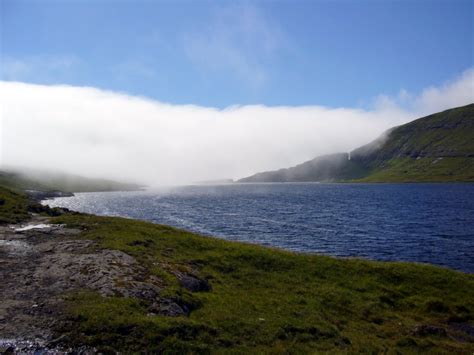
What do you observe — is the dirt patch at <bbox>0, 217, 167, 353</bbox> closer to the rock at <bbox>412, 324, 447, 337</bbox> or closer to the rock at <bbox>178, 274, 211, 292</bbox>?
the rock at <bbox>178, 274, 211, 292</bbox>

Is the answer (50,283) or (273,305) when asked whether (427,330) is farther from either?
(50,283)

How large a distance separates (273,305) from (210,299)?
237 inches

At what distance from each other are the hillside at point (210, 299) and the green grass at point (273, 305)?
12 centimetres

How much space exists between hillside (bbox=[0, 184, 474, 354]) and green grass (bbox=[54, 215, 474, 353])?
0.39 feet

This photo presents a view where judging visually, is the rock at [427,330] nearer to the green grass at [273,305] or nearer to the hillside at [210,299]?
the hillside at [210,299]

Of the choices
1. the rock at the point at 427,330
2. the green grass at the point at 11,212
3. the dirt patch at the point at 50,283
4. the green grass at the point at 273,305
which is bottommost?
the rock at the point at 427,330

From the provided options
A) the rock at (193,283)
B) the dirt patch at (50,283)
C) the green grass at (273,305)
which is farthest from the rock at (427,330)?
the dirt patch at (50,283)

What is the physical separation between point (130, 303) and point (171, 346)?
6.12 m

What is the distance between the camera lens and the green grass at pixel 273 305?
2280 centimetres

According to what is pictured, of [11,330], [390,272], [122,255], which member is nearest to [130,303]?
[11,330]

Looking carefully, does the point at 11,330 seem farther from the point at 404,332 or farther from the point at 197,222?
the point at 197,222

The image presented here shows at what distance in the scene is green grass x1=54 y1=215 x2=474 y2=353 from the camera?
898 inches

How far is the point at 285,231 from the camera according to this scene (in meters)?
88.6

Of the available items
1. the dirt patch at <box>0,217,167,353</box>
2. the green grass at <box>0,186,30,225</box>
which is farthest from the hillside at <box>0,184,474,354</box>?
the green grass at <box>0,186,30,225</box>
